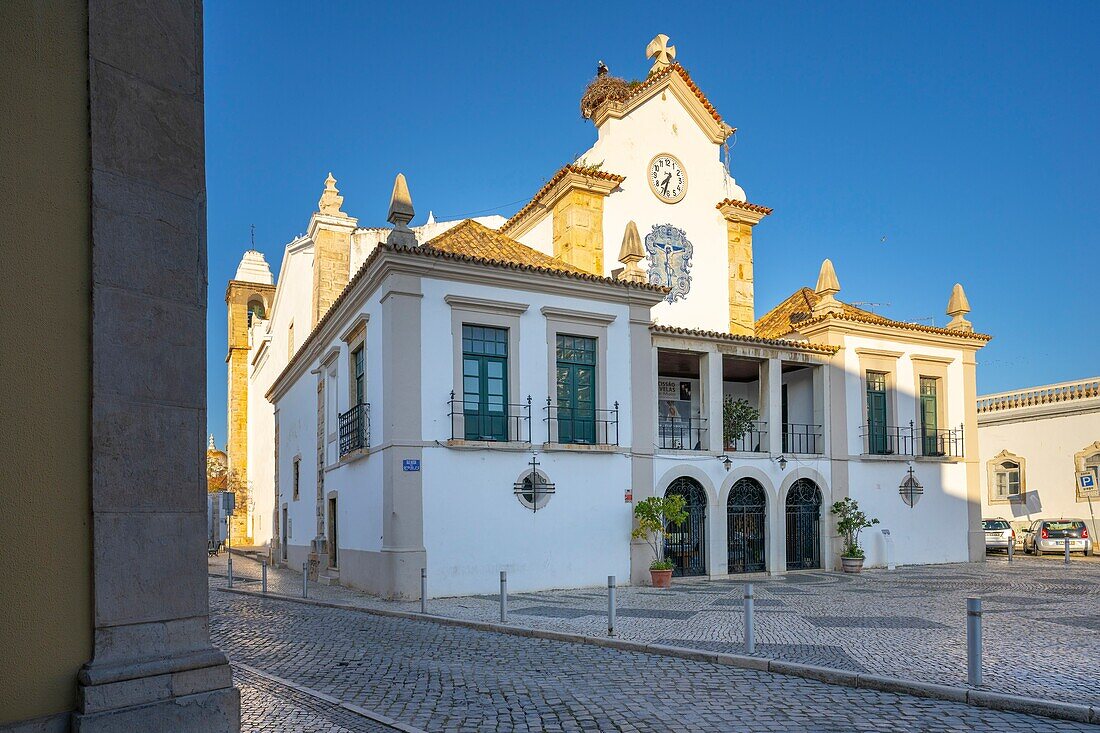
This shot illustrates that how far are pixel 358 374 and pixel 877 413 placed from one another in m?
14.9

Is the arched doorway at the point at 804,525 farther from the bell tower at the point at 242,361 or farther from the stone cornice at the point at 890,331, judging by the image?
the bell tower at the point at 242,361

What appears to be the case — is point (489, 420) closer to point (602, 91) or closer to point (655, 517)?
point (655, 517)

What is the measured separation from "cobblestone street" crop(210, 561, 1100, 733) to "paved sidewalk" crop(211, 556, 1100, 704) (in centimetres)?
94

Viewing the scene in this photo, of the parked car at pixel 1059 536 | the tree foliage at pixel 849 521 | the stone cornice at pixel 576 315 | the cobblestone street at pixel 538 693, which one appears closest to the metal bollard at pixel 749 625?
the cobblestone street at pixel 538 693

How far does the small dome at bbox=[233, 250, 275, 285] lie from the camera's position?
56.1 m

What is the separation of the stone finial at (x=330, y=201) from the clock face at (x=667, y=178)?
12874mm

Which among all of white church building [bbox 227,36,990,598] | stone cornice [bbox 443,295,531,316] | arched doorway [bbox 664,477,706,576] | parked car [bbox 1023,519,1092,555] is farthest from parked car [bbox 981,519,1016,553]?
stone cornice [bbox 443,295,531,316]

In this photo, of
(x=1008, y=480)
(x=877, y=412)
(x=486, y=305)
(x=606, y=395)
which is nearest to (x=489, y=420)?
(x=486, y=305)

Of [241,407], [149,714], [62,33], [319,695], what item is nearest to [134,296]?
[62,33]

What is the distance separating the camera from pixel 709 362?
2156cm

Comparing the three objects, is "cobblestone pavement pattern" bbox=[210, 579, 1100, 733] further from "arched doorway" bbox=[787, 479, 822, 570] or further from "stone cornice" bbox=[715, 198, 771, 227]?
"stone cornice" bbox=[715, 198, 771, 227]

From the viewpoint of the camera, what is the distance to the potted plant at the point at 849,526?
22.5 meters

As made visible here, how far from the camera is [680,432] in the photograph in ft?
75.0

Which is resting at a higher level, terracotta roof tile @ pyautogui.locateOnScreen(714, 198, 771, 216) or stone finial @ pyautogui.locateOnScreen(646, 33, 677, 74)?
stone finial @ pyautogui.locateOnScreen(646, 33, 677, 74)
